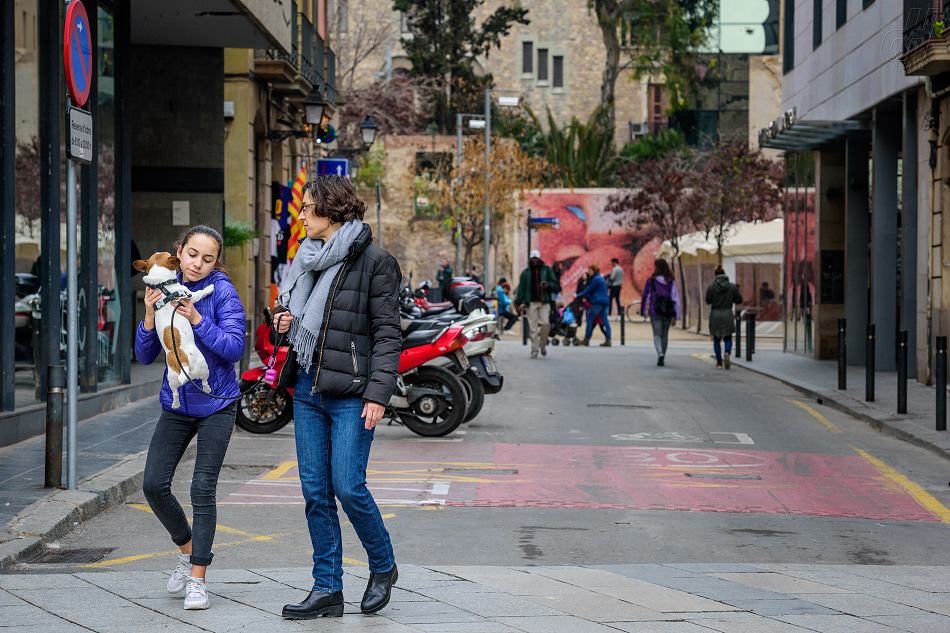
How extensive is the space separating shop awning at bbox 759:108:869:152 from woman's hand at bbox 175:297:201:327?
16302 millimetres

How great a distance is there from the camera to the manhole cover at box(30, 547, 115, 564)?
6.23 metres

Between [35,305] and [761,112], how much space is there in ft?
159

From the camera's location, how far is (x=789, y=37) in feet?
83.7

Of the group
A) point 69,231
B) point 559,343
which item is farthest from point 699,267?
point 69,231

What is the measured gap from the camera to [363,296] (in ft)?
16.1

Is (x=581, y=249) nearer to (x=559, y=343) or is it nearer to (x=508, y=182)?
(x=508, y=182)

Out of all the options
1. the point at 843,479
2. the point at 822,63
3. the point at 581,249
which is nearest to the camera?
the point at 843,479

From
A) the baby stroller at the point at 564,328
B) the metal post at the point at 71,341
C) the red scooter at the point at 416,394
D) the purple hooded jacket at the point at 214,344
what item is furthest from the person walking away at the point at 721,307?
the purple hooded jacket at the point at 214,344

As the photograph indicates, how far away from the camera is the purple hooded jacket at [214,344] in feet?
16.9

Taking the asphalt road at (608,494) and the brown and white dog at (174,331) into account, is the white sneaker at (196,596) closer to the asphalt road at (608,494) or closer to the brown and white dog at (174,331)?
the brown and white dog at (174,331)

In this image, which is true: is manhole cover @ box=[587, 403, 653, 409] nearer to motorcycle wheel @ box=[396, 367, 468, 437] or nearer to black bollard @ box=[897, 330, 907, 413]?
black bollard @ box=[897, 330, 907, 413]

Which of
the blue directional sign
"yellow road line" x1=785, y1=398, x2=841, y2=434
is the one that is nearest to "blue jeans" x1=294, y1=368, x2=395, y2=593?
Answer: "yellow road line" x1=785, y1=398, x2=841, y2=434

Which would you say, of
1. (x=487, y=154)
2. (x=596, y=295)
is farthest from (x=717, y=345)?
(x=487, y=154)

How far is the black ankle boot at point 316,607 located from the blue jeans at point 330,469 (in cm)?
3
